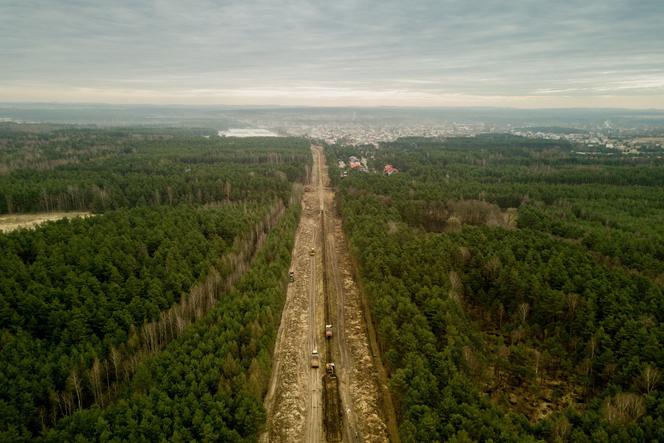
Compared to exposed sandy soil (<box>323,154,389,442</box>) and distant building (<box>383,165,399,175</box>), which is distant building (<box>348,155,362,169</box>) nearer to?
distant building (<box>383,165,399,175</box>)

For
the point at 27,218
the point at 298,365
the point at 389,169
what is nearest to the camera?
the point at 298,365

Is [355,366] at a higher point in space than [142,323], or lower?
lower

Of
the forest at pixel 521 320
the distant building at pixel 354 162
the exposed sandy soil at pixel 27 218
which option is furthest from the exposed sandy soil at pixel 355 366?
the distant building at pixel 354 162

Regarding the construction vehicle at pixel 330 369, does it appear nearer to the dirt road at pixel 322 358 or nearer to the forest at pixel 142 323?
the dirt road at pixel 322 358

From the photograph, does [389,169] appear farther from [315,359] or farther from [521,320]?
[315,359]

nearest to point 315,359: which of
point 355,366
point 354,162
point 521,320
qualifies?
point 355,366

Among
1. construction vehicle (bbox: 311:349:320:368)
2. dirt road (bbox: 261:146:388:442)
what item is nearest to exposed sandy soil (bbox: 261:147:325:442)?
dirt road (bbox: 261:146:388:442)

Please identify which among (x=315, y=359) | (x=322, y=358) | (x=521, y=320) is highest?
(x=521, y=320)
